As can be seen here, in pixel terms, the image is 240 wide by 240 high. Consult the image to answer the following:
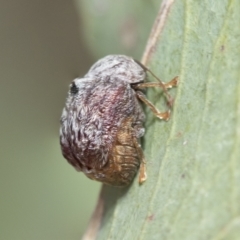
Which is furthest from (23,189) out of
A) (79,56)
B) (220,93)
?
(220,93)

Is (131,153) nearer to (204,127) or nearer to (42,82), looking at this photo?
(204,127)

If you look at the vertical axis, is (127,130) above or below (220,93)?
below

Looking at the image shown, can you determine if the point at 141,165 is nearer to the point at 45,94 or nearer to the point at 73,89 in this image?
the point at 73,89

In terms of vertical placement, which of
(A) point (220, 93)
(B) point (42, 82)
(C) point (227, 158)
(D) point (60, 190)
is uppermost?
(A) point (220, 93)

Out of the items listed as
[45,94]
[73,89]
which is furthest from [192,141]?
[45,94]

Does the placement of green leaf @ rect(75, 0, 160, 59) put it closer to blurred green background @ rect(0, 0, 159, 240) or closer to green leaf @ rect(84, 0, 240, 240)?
blurred green background @ rect(0, 0, 159, 240)

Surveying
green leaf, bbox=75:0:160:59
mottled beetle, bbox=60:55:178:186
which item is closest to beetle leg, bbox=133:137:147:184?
mottled beetle, bbox=60:55:178:186
